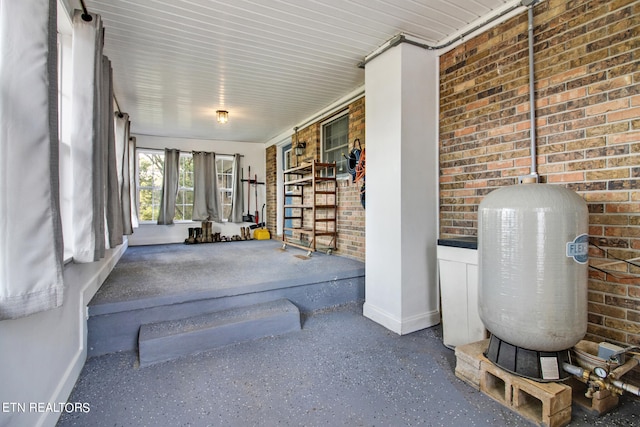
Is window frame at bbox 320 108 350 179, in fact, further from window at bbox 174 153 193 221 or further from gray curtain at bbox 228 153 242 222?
window at bbox 174 153 193 221

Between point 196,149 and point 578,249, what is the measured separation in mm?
7211

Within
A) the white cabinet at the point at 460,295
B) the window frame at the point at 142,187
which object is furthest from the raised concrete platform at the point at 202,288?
the window frame at the point at 142,187

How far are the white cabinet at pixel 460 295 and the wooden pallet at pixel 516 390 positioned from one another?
0.76ft

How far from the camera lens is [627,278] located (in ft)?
5.89

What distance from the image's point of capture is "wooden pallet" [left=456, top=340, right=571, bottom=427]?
1.49 metres

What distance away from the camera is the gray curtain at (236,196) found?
7.31m

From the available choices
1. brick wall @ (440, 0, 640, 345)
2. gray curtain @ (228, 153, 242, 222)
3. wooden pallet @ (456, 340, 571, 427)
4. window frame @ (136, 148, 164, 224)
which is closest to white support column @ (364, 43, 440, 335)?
brick wall @ (440, 0, 640, 345)

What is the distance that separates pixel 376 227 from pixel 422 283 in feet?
2.23

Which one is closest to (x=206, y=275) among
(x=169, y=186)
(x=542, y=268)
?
(x=542, y=268)

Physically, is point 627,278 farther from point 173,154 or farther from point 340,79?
point 173,154

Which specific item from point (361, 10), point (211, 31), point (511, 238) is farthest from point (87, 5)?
point (511, 238)

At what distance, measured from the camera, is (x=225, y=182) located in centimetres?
750

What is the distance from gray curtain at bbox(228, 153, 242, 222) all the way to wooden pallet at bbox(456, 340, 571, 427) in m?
6.18

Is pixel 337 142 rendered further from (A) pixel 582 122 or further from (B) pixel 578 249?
(B) pixel 578 249
